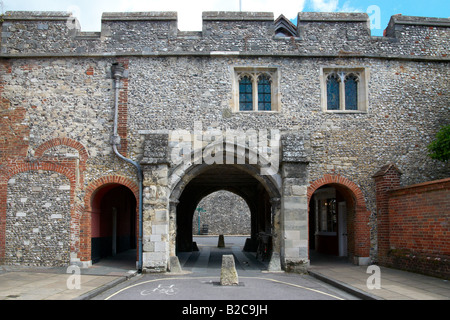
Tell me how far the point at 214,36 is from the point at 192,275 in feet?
22.9

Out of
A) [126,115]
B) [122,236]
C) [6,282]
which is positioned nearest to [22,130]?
[126,115]

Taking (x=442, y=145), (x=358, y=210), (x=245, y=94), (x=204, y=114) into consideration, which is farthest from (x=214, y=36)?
(x=442, y=145)

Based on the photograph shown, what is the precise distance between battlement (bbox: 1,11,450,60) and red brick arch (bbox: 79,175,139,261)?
3757 millimetres

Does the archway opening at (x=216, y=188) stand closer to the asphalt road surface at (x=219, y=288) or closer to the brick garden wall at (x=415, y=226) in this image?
the brick garden wall at (x=415, y=226)

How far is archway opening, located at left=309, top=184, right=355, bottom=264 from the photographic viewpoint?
15.8 metres

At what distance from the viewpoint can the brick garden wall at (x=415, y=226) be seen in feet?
32.9

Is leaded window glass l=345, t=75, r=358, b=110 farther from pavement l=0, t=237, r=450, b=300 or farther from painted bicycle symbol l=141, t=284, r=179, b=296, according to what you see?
painted bicycle symbol l=141, t=284, r=179, b=296

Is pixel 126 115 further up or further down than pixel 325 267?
further up

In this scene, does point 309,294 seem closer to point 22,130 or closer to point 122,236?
point 22,130

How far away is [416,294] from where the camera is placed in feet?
26.6

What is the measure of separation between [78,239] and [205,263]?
14.8ft

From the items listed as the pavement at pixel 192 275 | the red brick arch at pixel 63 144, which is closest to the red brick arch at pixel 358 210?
the pavement at pixel 192 275

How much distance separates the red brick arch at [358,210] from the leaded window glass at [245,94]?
303 centimetres

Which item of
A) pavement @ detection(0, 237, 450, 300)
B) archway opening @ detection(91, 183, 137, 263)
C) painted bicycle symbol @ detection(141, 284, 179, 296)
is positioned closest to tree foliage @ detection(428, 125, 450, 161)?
pavement @ detection(0, 237, 450, 300)
